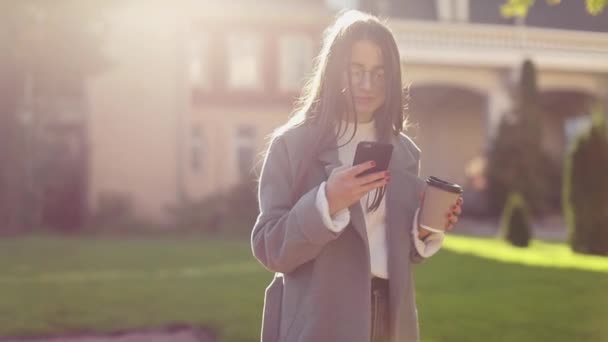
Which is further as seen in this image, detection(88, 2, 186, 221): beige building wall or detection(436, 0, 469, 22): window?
detection(436, 0, 469, 22): window

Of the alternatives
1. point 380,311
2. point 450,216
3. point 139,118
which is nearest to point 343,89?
point 450,216

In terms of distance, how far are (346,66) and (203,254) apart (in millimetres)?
10244

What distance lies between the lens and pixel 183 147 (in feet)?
65.8

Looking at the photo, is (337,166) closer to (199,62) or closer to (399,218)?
(399,218)

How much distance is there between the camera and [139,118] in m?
19.8

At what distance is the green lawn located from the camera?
642 centimetres

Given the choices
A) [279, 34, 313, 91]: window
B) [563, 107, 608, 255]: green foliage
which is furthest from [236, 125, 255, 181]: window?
[563, 107, 608, 255]: green foliage

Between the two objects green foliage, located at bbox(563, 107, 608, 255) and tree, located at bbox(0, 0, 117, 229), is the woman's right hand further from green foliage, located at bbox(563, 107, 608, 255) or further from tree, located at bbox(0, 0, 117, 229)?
tree, located at bbox(0, 0, 117, 229)

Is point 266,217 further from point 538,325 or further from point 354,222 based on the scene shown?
point 538,325

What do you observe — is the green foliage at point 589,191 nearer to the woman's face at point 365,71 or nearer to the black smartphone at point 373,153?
the woman's face at point 365,71

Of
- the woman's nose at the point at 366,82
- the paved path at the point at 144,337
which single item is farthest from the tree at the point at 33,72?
the woman's nose at the point at 366,82

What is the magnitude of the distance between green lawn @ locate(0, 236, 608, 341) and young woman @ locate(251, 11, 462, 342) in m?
3.57

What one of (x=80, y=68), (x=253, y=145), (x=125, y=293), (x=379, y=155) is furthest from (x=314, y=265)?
(x=253, y=145)

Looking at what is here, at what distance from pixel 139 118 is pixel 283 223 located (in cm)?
1792
